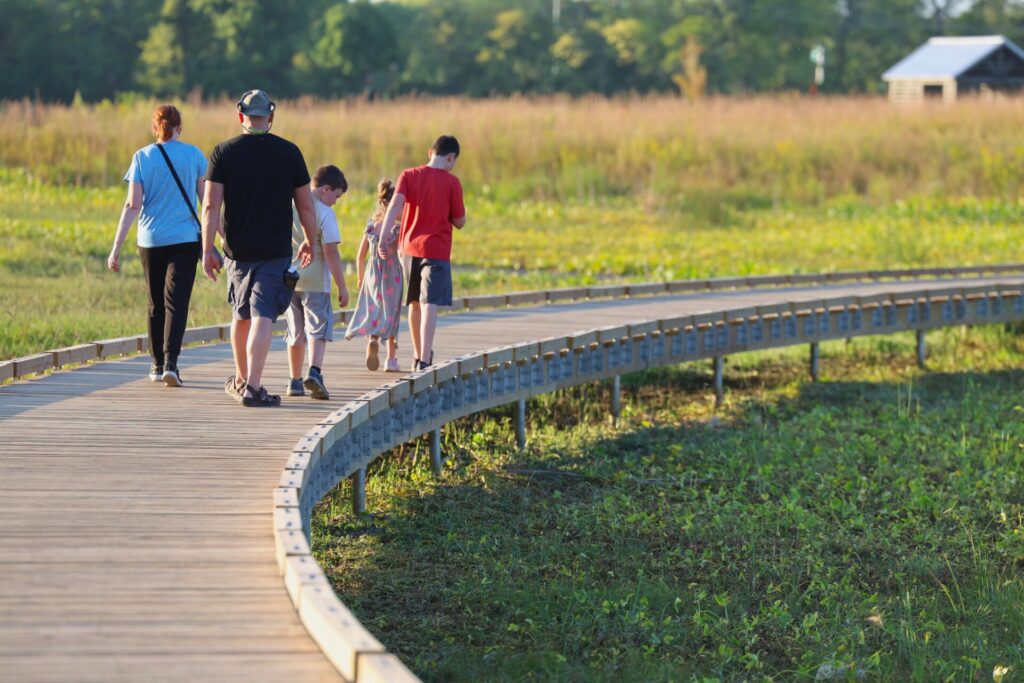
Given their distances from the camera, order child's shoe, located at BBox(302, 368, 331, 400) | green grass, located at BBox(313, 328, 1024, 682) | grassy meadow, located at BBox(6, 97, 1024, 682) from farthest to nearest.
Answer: child's shoe, located at BBox(302, 368, 331, 400) → grassy meadow, located at BBox(6, 97, 1024, 682) → green grass, located at BBox(313, 328, 1024, 682)

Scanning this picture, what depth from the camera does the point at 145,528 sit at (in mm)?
6406

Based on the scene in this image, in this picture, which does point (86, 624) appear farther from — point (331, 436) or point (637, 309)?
point (637, 309)

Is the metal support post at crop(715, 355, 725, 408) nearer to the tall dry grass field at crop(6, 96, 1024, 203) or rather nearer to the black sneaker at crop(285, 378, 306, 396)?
the black sneaker at crop(285, 378, 306, 396)

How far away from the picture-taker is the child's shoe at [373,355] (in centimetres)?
1042

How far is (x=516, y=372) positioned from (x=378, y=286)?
1.46m

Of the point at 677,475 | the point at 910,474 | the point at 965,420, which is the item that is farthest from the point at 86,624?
the point at 965,420

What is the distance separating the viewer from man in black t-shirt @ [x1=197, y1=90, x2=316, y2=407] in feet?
27.0

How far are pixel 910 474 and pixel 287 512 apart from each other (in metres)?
5.93

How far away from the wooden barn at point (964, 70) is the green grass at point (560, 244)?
23.9 metres

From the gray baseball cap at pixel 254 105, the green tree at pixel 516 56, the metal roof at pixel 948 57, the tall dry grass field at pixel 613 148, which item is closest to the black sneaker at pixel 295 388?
the gray baseball cap at pixel 254 105

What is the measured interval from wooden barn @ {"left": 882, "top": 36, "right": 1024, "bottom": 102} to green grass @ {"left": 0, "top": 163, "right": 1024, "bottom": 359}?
23.9 metres

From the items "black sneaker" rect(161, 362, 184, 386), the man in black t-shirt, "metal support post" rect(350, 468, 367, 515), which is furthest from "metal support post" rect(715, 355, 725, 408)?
the man in black t-shirt

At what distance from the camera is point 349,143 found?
94.5 ft

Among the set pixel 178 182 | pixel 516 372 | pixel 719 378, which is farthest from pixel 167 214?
pixel 719 378
